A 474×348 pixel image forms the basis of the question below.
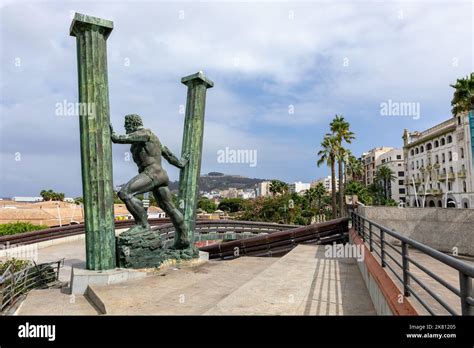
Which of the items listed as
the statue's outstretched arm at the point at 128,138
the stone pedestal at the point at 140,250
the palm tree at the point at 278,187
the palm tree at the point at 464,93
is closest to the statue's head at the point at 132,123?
the statue's outstretched arm at the point at 128,138

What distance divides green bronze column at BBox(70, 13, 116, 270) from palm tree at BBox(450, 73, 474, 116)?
2321 cm

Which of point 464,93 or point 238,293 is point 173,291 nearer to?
point 238,293

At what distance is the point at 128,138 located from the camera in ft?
23.0

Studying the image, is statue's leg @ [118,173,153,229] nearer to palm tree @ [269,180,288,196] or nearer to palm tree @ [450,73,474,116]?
palm tree @ [450,73,474,116]

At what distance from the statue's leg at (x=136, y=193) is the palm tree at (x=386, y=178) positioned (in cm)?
7015

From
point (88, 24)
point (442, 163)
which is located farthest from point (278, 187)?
point (88, 24)

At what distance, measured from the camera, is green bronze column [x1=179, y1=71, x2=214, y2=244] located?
28.2 ft

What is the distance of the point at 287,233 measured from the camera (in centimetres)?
1191

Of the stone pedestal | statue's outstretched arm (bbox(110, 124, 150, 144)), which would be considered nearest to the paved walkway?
the stone pedestal

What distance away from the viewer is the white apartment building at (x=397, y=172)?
71756 mm

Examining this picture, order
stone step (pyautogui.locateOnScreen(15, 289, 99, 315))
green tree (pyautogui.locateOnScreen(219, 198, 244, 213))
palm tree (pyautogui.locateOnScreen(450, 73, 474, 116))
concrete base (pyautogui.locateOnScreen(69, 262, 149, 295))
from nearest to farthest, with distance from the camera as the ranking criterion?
stone step (pyautogui.locateOnScreen(15, 289, 99, 315))
concrete base (pyautogui.locateOnScreen(69, 262, 149, 295))
palm tree (pyautogui.locateOnScreen(450, 73, 474, 116))
green tree (pyautogui.locateOnScreen(219, 198, 244, 213))

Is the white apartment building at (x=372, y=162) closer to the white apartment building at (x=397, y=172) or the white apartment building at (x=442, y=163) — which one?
the white apartment building at (x=397, y=172)
